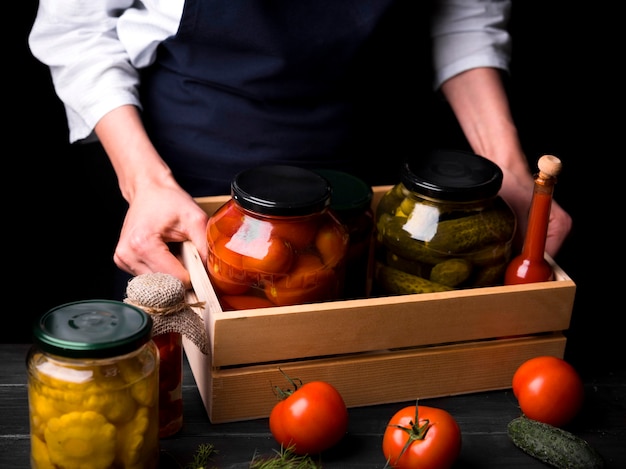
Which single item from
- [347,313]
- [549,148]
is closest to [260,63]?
[347,313]

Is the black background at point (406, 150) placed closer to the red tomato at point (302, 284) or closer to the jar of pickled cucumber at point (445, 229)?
the jar of pickled cucumber at point (445, 229)

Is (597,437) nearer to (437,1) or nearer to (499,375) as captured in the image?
(499,375)

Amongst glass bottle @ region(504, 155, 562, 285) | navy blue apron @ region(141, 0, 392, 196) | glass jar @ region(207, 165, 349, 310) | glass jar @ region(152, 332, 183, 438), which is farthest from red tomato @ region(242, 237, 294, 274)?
navy blue apron @ region(141, 0, 392, 196)

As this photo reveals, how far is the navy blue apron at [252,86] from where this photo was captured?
4.67 ft

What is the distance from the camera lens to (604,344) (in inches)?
53.0

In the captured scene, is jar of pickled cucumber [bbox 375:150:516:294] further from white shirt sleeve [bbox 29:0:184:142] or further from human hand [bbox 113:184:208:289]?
white shirt sleeve [bbox 29:0:184:142]

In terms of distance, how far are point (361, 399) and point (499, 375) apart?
21 centimetres

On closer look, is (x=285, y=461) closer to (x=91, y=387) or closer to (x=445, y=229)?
(x=91, y=387)

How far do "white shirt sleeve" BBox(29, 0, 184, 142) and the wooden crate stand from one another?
1.15 ft

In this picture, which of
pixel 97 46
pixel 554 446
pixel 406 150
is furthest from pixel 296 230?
pixel 406 150

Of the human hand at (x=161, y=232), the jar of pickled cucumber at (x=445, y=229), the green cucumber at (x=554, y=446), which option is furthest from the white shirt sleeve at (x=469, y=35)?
the green cucumber at (x=554, y=446)

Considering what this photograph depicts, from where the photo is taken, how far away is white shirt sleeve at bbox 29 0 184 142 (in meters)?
1.45

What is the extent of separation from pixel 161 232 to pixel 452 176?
43cm

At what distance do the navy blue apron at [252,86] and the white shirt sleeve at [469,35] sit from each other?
23 cm
